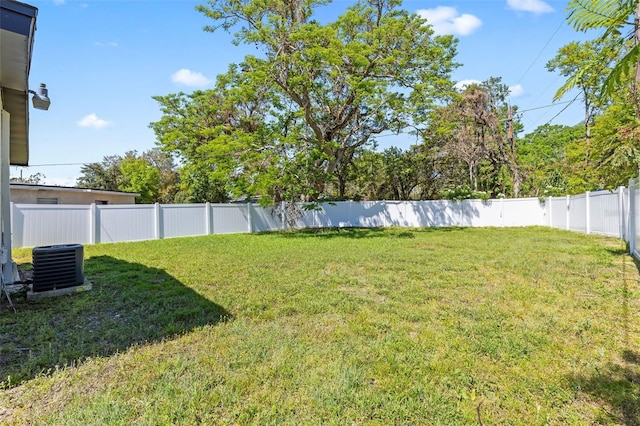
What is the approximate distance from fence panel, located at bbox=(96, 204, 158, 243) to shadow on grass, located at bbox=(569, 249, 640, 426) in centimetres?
1142

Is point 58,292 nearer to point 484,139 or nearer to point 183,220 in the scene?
point 183,220

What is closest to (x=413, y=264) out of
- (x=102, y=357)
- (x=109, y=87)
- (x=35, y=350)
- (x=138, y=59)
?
(x=102, y=357)

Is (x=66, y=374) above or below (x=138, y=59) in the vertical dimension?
below

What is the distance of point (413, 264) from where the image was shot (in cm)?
655

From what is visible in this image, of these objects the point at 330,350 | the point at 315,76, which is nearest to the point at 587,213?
the point at 315,76

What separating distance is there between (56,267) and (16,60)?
2536mm

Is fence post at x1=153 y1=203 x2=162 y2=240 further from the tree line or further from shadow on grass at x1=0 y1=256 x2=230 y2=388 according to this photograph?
shadow on grass at x1=0 y1=256 x2=230 y2=388

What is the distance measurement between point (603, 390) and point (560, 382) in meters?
0.24

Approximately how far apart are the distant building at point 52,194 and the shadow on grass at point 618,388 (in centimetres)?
1778

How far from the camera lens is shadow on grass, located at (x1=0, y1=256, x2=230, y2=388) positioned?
2689 mm

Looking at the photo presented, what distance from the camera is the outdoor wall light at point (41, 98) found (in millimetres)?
4201

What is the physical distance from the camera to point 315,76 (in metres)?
13.4

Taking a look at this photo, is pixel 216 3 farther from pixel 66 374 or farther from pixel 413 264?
pixel 66 374

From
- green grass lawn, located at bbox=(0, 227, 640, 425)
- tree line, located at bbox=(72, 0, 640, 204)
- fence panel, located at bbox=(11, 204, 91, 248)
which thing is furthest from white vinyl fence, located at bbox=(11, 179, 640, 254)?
green grass lawn, located at bbox=(0, 227, 640, 425)
